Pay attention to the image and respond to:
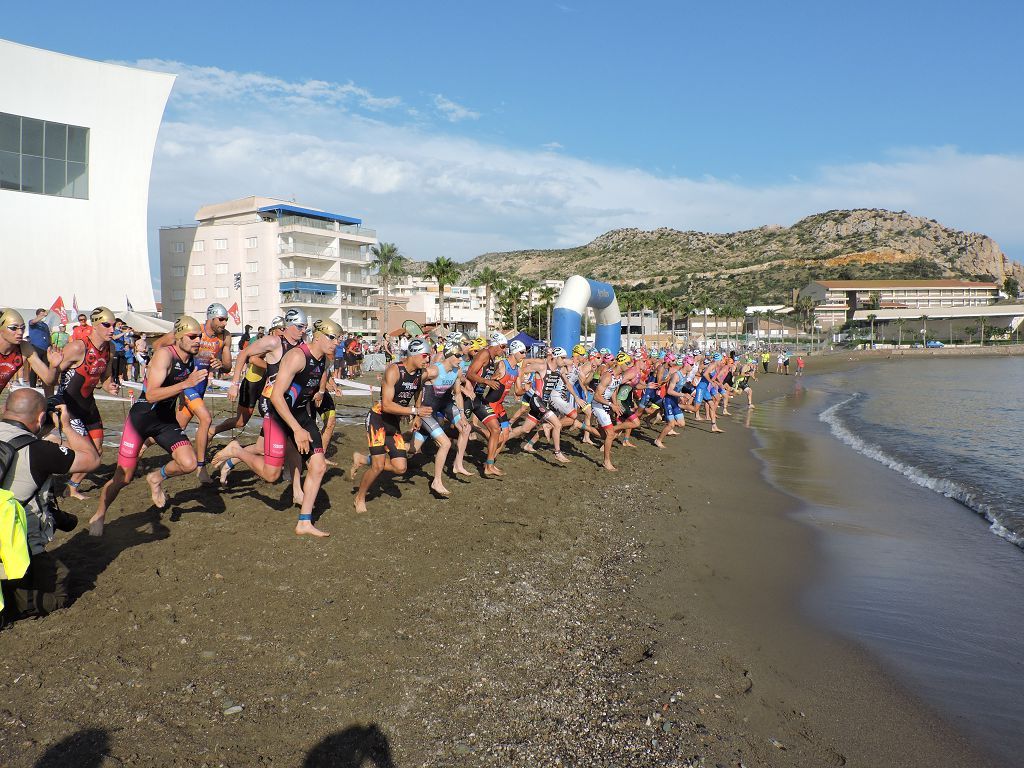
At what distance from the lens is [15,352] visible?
6762 mm

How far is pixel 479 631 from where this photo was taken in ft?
15.4

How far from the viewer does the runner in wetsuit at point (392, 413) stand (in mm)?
7266

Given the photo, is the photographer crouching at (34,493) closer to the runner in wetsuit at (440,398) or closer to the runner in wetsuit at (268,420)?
the runner in wetsuit at (268,420)

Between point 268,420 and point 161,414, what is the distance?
0.94 metres

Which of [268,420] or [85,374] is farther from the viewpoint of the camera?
[85,374]

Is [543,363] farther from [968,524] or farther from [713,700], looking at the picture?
[713,700]

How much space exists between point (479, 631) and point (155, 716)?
2.00m

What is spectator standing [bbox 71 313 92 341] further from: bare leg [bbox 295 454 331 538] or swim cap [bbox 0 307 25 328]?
bare leg [bbox 295 454 331 538]

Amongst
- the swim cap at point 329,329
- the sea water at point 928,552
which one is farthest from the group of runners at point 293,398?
the sea water at point 928,552

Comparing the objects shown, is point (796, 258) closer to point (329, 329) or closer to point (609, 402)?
point (609, 402)

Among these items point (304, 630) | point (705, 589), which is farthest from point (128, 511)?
point (705, 589)

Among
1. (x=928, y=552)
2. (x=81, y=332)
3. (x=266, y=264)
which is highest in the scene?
(x=266, y=264)

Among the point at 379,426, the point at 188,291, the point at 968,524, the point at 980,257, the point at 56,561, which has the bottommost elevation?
the point at 968,524

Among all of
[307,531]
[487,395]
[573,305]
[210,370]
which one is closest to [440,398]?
[487,395]
